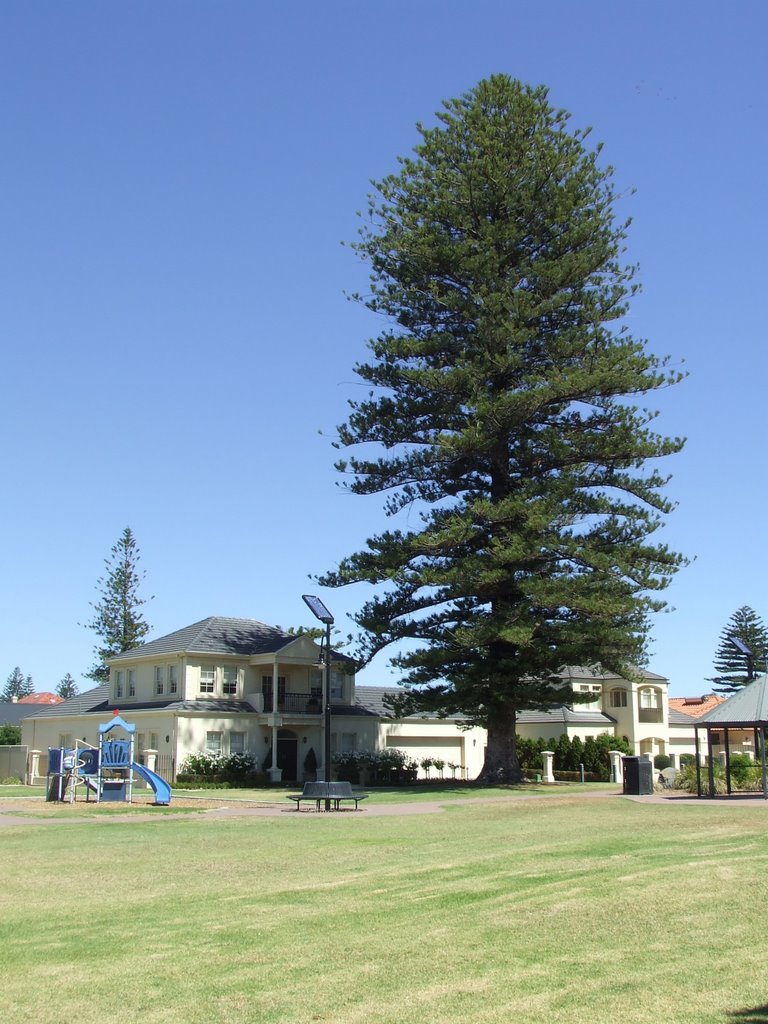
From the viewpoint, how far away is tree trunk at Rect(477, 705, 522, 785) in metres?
34.6

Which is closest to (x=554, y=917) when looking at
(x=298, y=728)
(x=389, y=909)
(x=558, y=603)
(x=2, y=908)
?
(x=389, y=909)

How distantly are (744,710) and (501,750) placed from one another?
410 inches

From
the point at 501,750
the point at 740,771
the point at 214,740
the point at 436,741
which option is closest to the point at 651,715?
the point at 436,741

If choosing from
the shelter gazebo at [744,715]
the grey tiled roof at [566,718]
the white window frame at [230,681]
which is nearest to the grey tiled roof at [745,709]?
the shelter gazebo at [744,715]

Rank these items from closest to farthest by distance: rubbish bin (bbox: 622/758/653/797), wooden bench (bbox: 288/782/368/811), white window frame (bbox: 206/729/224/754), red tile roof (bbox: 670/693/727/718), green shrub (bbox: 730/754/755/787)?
wooden bench (bbox: 288/782/368/811), rubbish bin (bbox: 622/758/653/797), green shrub (bbox: 730/754/755/787), white window frame (bbox: 206/729/224/754), red tile roof (bbox: 670/693/727/718)

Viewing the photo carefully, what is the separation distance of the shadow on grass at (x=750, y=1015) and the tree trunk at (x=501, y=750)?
28.1 metres

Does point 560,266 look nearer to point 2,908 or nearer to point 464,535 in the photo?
point 464,535

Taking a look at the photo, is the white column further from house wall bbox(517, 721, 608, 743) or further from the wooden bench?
the wooden bench

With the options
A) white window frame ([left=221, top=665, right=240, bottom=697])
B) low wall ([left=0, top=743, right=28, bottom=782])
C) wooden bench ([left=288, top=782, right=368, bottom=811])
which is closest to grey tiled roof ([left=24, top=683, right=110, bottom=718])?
low wall ([left=0, top=743, right=28, bottom=782])

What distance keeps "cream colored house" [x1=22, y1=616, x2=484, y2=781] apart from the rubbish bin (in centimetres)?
1260

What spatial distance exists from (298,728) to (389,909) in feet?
113

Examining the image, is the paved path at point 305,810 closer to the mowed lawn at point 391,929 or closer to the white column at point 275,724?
the mowed lawn at point 391,929

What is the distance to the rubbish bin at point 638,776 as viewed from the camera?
91.8ft

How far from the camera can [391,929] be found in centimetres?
952
